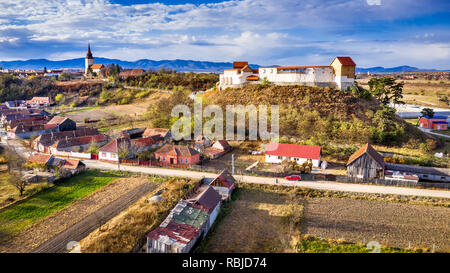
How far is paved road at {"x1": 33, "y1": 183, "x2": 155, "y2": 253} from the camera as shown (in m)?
15.8

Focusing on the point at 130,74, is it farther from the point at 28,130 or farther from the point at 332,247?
the point at 332,247

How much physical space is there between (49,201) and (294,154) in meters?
22.5

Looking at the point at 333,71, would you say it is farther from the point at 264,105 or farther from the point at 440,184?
the point at 440,184

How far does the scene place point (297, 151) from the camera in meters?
30.4

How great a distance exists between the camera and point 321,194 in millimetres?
23000

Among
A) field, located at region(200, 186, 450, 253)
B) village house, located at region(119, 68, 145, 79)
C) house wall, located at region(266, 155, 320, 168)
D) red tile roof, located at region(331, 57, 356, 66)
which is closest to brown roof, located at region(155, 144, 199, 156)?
house wall, located at region(266, 155, 320, 168)

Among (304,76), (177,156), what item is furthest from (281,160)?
(304,76)

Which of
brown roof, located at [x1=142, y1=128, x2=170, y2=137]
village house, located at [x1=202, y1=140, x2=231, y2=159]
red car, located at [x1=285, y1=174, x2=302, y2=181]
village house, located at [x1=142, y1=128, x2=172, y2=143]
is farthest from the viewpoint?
brown roof, located at [x1=142, y1=128, x2=170, y2=137]

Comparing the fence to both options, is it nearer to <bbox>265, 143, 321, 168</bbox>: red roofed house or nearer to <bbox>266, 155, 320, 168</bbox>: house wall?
<bbox>266, 155, 320, 168</bbox>: house wall

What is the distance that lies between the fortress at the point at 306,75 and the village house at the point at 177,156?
24.2m

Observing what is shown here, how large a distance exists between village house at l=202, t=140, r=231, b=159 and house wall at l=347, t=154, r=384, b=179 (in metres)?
14.5
